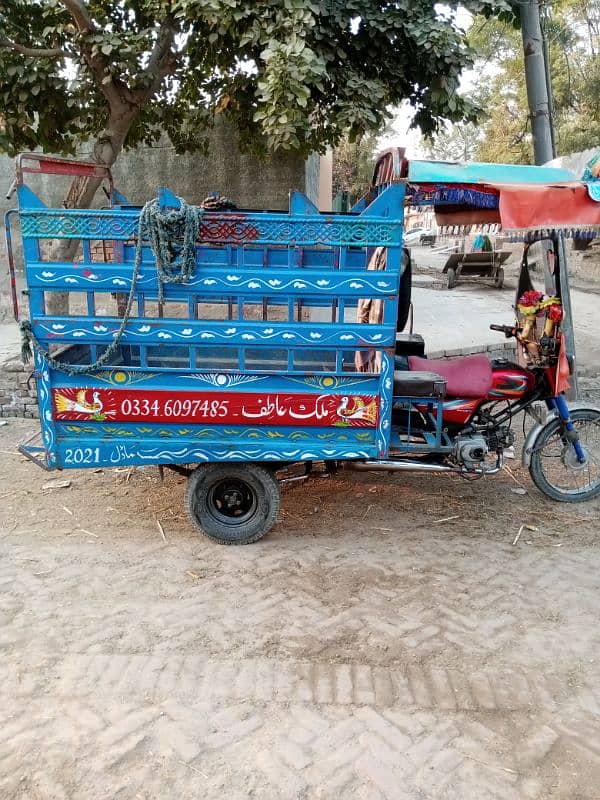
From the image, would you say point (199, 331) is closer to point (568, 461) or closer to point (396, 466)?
point (396, 466)

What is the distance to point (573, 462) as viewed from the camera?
4371 mm

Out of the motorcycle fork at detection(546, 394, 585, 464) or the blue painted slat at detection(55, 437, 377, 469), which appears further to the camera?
the motorcycle fork at detection(546, 394, 585, 464)

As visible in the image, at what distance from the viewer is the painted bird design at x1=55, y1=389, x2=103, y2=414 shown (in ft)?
11.8

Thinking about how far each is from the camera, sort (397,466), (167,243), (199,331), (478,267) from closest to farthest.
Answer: (167,243) → (199,331) → (397,466) → (478,267)

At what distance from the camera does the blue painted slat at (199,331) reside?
349cm

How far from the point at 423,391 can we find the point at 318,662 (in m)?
1.64

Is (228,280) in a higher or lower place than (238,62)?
lower

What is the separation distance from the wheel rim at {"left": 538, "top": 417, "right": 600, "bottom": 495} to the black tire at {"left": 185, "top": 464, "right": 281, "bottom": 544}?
190cm

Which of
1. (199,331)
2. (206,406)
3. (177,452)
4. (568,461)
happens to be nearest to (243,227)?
(199,331)

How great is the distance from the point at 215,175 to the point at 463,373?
14.9ft

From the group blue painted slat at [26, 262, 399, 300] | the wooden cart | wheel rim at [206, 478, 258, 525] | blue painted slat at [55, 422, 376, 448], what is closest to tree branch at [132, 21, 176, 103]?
blue painted slat at [26, 262, 399, 300]

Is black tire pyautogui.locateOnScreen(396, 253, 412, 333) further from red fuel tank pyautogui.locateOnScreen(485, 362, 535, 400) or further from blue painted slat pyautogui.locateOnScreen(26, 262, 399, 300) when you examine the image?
blue painted slat pyautogui.locateOnScreen(26, 262, 399, 300)

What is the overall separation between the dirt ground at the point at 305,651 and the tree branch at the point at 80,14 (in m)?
3.58

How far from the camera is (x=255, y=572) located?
11.9 feet
